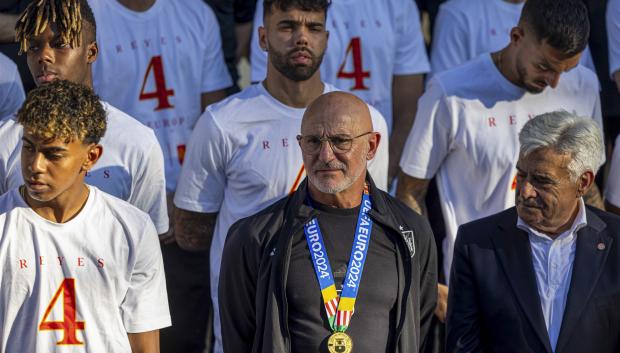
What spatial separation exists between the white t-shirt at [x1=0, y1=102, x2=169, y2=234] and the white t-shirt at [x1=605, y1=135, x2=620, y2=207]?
2.36 meters

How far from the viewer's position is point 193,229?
5.87 meters

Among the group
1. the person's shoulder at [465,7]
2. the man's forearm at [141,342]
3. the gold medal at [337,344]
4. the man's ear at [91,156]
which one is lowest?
the man's forearm at [141,342]

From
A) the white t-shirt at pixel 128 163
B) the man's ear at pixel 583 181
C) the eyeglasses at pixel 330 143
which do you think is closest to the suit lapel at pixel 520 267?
the man's ear at pixel 583 181

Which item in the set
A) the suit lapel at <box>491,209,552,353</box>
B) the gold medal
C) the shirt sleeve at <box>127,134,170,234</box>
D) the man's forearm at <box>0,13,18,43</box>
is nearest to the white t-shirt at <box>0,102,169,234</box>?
the shirt sleeve at <box>127,134,170,234</box>

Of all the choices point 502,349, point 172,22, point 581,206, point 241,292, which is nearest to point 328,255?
point 241,292

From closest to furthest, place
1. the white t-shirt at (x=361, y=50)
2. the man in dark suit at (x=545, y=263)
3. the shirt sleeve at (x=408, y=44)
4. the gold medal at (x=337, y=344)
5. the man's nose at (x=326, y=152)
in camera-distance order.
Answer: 1. the gold medal at (x=337, y=344)
2. the man in dark suit at (x=545, y=263)
3. the man's nose at (x=326, y=152)
4. the white t-shirt at (x=361, y=50)
5. the shirt sleeve at (x=408, y=44)

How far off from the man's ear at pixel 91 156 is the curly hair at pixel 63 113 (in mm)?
28

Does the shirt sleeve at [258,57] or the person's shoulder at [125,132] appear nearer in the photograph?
the person's shoulder at [125,132]

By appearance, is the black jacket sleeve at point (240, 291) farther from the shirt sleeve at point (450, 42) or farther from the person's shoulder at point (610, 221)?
the shirt sleeve at point (450, 42)

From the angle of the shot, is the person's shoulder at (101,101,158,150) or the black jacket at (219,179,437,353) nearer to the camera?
the black jacket at (219,179,437,353)

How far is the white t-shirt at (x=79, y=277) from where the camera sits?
4.48 meters

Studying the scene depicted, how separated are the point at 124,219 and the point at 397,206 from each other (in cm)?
113

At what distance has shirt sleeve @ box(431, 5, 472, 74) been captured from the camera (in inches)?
269

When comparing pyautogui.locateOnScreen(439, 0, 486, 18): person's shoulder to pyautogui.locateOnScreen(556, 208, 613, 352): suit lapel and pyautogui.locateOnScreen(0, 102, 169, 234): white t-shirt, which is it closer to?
pyautogui.locateOnScreen(556, 208, 613, 352): suit lapel
